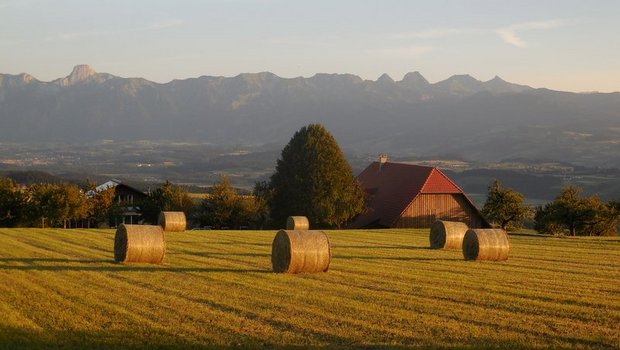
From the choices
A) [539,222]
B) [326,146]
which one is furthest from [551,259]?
[326,146]

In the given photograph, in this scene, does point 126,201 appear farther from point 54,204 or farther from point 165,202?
point 54,204

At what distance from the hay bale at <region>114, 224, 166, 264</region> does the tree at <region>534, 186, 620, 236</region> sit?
44361mm

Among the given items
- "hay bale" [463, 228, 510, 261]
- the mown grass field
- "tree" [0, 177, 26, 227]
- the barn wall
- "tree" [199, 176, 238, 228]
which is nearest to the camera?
the mown grass field

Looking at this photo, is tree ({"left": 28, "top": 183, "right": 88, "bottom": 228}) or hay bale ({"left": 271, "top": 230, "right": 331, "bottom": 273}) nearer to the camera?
hay bale ({"left": 271, "top": 230, "right": 331, "bottom": 273})

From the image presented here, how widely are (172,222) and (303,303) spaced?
32914mm

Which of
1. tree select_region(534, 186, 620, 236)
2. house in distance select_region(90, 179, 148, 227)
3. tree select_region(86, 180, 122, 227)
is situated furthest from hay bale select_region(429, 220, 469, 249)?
house in distance select_region(90, 179, 148, 227)

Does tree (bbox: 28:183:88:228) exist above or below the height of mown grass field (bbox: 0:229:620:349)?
above

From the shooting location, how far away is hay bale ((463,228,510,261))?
3158cm

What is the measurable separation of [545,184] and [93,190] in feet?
333

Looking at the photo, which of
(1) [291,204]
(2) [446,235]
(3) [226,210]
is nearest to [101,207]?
(3) [226,210]

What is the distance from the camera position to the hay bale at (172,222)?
5075 cm

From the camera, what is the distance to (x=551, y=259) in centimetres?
3350

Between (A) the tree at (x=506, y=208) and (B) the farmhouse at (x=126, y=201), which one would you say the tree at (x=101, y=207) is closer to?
(B) the farmhouse at (x=126, y=201)

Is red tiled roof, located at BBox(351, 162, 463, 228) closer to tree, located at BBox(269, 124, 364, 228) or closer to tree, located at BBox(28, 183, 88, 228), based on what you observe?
tree, located at BBox(269, 124, 364, 228)
